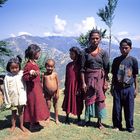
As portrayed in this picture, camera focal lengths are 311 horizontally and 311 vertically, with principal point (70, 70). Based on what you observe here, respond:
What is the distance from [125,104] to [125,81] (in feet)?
1.93

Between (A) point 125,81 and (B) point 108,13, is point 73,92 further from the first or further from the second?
(B) point 108,13

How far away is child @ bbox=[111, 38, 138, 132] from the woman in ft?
0.91

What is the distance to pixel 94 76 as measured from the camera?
7.25 m

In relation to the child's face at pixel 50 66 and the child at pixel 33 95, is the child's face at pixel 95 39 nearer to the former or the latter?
the child's face at pixel 50 66

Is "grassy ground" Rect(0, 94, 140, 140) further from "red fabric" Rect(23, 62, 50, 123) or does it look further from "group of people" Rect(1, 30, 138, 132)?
"red fabric" Rect(23, 62, 50, 123)

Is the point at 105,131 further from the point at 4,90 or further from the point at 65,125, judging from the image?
the point at 4,90

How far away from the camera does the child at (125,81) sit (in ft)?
23.3

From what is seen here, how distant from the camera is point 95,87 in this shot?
286 inches

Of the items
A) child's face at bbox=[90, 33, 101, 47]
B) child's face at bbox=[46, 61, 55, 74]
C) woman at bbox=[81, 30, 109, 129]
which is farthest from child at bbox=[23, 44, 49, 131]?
child's face at bbox=[90, 33, 101, 47]

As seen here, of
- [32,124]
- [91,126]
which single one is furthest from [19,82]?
[91,126]

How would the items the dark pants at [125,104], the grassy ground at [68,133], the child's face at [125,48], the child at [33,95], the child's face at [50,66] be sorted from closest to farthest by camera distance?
the grassy ground at [68,133], the child at [33,95], the child's face at [125,48], the dark pants at [125,104], the child's face at [50,66]

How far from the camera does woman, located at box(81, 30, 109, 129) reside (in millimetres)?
7215

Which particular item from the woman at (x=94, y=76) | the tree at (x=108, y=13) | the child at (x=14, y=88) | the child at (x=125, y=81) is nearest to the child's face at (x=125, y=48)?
the child at (x=125, y=81)

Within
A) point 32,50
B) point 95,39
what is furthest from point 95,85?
point 32,50
